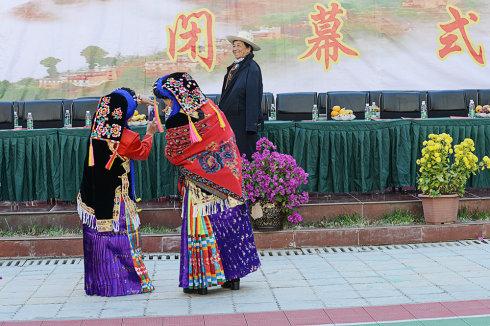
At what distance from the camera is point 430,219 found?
823 centimetres

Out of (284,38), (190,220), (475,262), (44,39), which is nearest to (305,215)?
(475,262)

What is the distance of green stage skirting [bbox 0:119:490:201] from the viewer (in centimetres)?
845

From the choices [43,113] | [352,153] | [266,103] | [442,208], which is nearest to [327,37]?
[266,103]

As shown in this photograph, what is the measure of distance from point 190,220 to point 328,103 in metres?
4.15

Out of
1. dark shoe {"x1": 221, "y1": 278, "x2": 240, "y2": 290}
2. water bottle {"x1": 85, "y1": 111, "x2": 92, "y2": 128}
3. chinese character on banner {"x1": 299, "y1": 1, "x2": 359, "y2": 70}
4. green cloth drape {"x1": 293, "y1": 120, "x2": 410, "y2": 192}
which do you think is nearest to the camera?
dark shoe {"x1": 221, "y1": 278, "x2": 240, "y2": 290}

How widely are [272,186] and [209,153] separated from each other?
1675mm

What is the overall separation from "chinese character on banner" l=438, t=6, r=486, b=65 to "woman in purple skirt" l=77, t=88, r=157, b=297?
253 inches

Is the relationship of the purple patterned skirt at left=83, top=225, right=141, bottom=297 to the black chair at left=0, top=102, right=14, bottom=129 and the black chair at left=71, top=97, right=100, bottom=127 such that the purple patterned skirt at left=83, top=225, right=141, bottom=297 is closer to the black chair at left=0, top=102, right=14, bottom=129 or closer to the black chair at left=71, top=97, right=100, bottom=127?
the black chair at left=71, top=97, right=100, bottom=127

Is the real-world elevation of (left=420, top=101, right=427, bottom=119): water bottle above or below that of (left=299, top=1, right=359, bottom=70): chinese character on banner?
below

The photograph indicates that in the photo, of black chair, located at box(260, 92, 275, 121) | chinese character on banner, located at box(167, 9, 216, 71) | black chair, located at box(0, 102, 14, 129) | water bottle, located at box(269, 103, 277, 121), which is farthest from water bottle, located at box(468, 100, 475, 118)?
black chair, located at box(0, 102, 14, 129)

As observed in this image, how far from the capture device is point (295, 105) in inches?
395

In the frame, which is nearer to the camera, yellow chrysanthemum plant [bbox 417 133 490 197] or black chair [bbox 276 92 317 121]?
yellow chrysanthemum plant [bbox 417 133 490 197]

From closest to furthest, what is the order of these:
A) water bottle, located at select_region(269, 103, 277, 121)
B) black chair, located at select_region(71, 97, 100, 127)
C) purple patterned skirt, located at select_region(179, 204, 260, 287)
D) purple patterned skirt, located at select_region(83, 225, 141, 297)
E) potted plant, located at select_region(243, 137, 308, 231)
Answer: purple patterned skirt, located at select_region(179, 204, 260, 287), purple patterned skirt, located at select_region(83, 225, 141, 297), potted plant, located at select_region(243, 137, 308, 231), water bottle, located at select_region(269, 103, 277, 121), black chair, located at select_region(71, 97, 100, 127)

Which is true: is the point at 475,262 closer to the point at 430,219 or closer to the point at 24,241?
the point at 430,219
